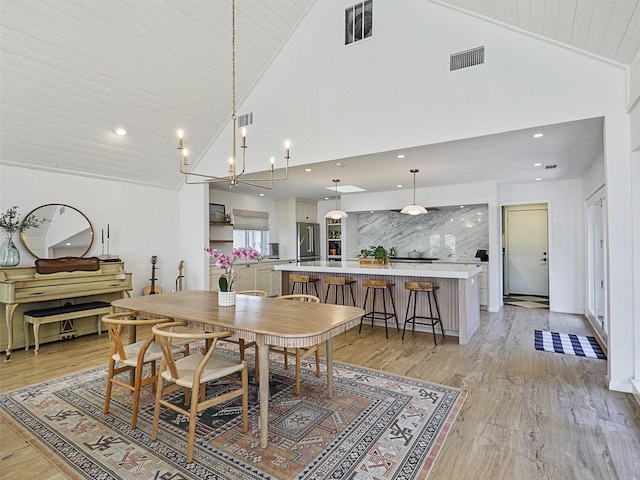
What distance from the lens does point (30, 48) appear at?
3492 mm

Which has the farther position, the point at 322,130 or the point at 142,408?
the point at 322,130

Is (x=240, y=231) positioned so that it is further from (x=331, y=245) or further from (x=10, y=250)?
(x=10, y=250)

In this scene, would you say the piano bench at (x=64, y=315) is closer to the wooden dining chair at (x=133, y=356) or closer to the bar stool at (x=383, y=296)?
the wooden dining chair at (x=133, y=356)

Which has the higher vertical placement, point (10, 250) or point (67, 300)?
point (10, 250)

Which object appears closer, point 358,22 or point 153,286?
point 358,22

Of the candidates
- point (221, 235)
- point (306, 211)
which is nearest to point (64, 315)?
point (221, 235)

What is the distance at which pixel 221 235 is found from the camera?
764 centimetres

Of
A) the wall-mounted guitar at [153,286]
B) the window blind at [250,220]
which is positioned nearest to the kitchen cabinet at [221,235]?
the window blind at [250,220]

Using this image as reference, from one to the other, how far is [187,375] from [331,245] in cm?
716

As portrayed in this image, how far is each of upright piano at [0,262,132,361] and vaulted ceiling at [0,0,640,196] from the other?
1.46 metres

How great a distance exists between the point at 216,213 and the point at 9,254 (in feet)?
11.6

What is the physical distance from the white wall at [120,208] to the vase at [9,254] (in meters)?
0.16

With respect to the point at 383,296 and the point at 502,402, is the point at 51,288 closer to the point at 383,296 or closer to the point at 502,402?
the point at 383,296

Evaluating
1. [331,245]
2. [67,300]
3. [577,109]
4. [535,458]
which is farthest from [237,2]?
[331,245]
